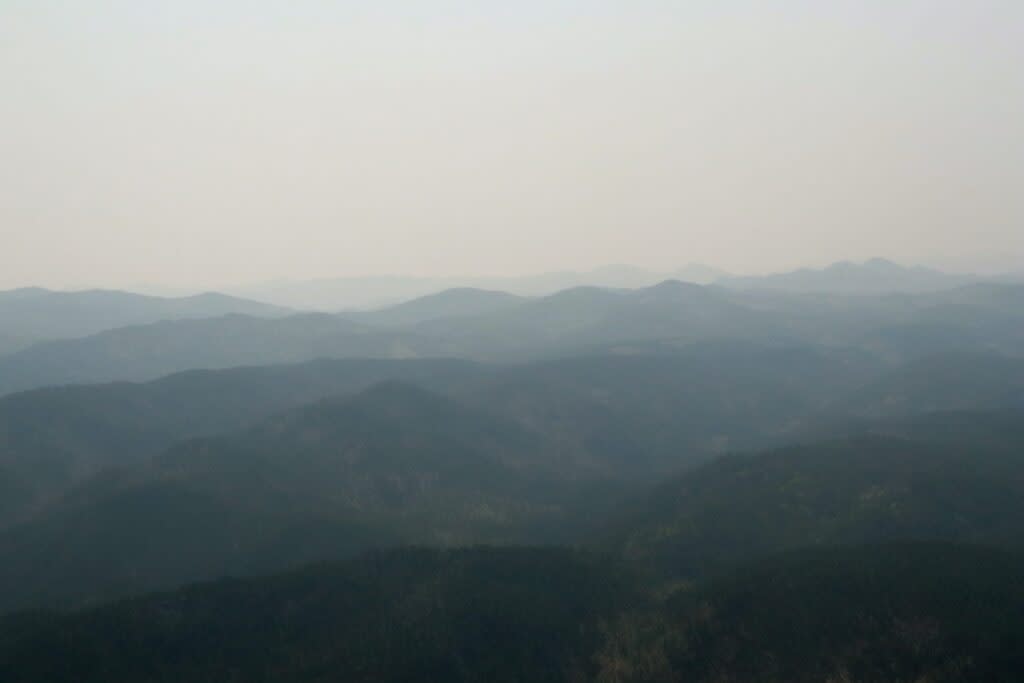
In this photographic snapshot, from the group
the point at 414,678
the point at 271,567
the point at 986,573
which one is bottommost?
the point at 271,567

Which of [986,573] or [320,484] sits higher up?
[986,573]

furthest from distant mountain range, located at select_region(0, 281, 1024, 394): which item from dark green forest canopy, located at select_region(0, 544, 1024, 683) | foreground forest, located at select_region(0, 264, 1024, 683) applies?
dark green forest canopy, located at select_region(0, 544, 1024, 683)

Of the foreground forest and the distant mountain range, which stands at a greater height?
the distant mountain range

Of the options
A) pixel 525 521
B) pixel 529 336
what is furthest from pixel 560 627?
pixel 529 336

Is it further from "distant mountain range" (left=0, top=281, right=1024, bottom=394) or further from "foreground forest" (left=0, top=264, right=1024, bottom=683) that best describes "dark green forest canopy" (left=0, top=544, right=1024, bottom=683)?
"distant mountain range" (left=0, top=281, right=1024, bottom=394)

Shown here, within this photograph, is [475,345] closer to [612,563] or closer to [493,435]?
[493,435]

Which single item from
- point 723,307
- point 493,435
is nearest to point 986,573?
point 493,435

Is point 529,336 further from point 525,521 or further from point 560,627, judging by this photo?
point 560,627

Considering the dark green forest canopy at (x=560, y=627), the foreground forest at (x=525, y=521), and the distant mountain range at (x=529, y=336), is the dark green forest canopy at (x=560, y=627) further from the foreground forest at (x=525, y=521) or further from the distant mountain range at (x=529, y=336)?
the distant mountain range at (x=529, y=336)
